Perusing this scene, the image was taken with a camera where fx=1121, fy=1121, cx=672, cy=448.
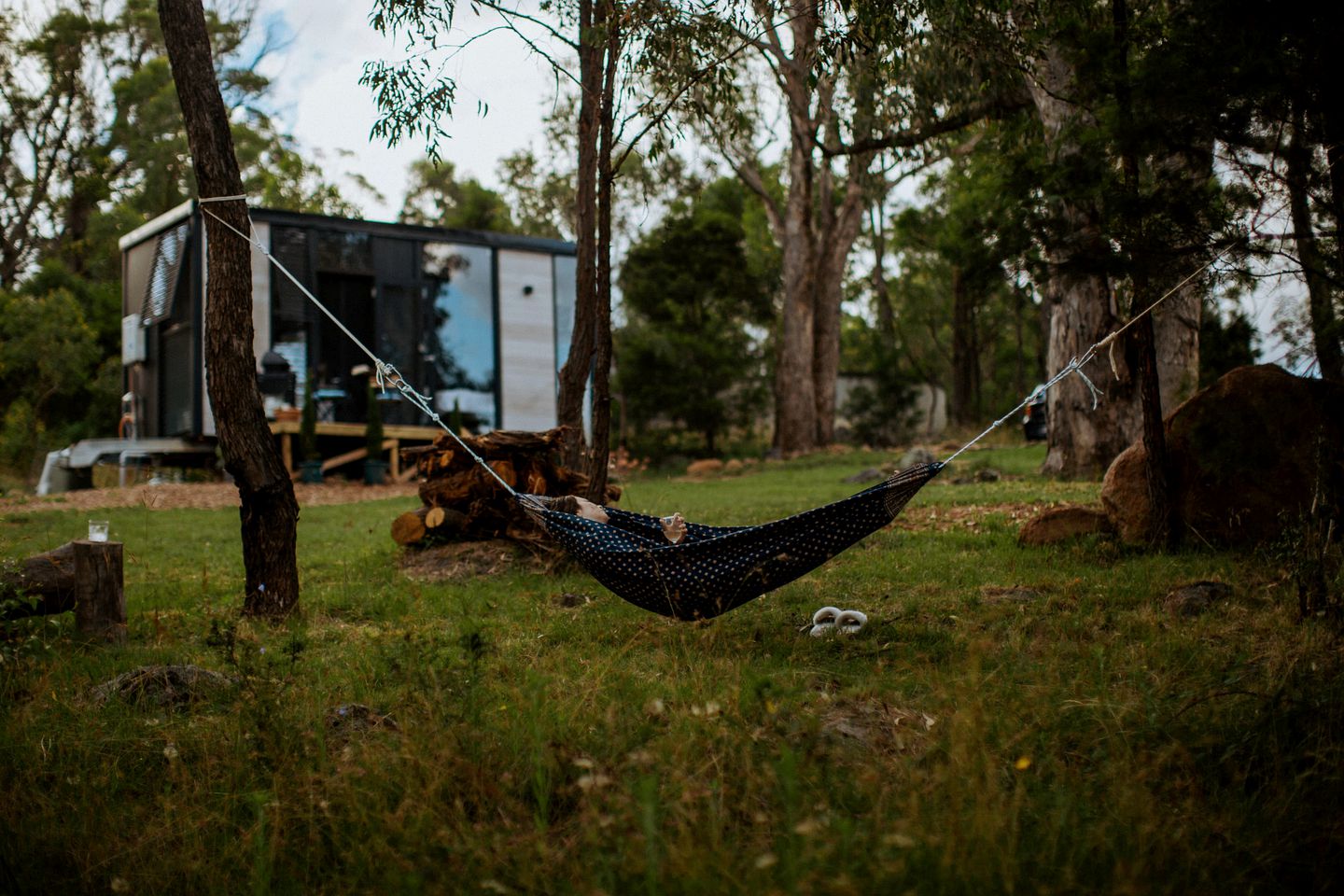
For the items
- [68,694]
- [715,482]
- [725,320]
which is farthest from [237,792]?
[725,320]

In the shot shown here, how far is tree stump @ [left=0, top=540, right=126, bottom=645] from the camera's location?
4.35 metres

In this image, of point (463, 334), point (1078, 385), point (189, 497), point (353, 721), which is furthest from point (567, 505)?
point (463, 334)

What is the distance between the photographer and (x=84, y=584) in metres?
4.40

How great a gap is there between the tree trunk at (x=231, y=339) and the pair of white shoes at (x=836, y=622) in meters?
2.26

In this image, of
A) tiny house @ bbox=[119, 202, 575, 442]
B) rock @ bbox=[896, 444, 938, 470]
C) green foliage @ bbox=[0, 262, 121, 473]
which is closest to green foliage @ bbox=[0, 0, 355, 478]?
green foliage @ bbox=[0, 262, 121, 473]

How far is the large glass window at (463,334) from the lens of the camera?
49.5ft

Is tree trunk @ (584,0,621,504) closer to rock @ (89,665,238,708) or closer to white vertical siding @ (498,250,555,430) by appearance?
rock @ (89,665,238,708)

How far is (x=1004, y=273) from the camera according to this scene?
5348mm

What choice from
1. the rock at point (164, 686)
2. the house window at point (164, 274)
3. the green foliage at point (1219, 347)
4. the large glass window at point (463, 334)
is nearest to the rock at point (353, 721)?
the rock at point (164, 686)

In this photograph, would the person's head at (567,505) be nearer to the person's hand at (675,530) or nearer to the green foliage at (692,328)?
the person's hand at (675,530)

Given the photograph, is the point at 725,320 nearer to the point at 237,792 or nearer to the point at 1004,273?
the point at 1004,273

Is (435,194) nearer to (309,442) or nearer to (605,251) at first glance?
(309,442)

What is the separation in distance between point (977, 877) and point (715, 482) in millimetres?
11685

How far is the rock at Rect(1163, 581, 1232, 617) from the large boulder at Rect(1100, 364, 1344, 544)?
0.89m
